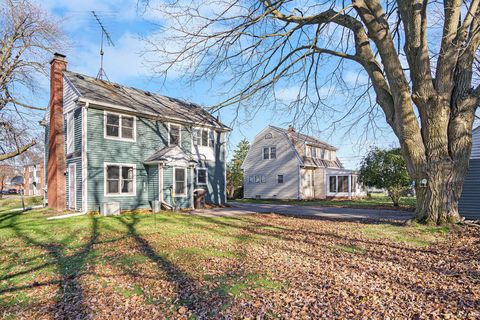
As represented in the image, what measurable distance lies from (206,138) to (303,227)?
1137cm

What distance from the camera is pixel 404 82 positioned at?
9766mm

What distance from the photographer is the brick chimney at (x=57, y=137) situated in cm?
1608

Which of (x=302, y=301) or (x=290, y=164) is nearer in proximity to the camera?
(x=302, y=301)

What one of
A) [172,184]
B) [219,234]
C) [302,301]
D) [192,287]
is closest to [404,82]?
[219,234]

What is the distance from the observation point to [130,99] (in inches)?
698

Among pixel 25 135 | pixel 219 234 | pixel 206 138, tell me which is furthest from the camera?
pixel 206 138

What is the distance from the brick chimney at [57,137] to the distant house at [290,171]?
1984cm

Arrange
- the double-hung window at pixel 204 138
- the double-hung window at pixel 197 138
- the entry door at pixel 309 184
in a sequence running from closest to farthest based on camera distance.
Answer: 1. the double-hung window at pixel 197 138
2. the double-hung window at pixel 204 138
3. the entry door at pixel 309 184

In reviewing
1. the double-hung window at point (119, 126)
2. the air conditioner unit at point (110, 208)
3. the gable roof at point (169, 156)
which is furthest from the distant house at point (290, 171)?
the air conditioner unit at point (110, 208)

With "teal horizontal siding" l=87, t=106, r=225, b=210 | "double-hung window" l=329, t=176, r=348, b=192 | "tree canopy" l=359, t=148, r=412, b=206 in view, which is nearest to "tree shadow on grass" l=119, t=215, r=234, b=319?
"teal horizontal siding" l=87, t=106, r=225, b=210

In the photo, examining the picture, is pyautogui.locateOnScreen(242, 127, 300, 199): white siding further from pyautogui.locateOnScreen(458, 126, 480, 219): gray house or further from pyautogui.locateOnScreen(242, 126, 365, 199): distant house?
pyautogui.locateOnScreen(458, 126, 480, 219): gray house

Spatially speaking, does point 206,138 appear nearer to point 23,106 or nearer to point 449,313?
point 23,106

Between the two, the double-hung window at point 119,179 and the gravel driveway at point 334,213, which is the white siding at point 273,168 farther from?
the double-hung window at point 119,179

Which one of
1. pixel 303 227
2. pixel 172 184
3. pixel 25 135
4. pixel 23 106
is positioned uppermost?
pixel 23 106
